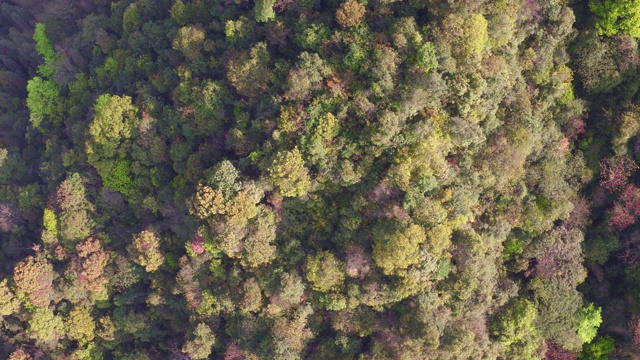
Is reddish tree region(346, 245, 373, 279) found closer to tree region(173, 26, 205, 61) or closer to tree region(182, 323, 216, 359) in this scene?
tree region(182, 323, 216, 359)

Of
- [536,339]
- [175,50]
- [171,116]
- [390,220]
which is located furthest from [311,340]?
[175,50]

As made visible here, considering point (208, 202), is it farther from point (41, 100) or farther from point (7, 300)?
point (41, 100)

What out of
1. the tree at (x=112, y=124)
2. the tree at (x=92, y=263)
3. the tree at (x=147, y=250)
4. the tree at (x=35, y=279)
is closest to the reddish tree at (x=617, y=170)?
the tree at (x=147, y=250)

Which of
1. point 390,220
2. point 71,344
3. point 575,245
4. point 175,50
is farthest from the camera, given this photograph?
point 71,344

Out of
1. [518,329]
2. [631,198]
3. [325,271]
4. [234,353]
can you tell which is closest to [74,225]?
[234,353]

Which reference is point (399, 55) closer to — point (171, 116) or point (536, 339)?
point (171, 116)

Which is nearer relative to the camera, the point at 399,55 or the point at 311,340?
the point at 399,55
